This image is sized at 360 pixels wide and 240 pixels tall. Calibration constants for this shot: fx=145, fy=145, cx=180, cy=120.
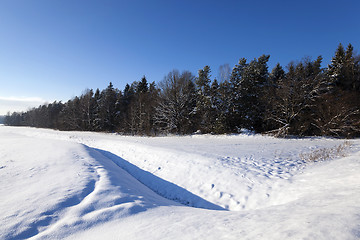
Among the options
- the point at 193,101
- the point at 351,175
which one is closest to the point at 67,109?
the point at 193,101

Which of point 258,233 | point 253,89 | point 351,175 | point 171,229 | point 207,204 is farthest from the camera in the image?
point 253,89

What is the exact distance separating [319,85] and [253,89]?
8058 mm

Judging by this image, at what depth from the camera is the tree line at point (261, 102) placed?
18.6 m

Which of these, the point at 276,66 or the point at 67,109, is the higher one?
the point at 276,66

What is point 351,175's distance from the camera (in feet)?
16.4

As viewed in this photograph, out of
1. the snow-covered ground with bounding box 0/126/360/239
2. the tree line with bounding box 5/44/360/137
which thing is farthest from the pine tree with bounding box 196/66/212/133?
the snow-covered ground with bounding box 0/126/360/239

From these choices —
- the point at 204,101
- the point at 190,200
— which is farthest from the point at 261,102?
the point at 190,200

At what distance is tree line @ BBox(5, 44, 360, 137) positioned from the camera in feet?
61.0

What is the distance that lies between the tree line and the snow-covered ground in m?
14.4

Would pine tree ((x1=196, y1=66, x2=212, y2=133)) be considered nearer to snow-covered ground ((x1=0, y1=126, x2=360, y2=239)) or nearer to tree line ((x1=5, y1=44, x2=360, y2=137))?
tree line ((x1=5, y1=44, x2=360, y2=137))

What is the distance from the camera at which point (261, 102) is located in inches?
930

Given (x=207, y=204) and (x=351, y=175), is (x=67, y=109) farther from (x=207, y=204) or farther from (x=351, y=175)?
(x=351, y=175)

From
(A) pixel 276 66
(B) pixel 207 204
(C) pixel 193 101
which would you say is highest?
(A) pixel 276 66

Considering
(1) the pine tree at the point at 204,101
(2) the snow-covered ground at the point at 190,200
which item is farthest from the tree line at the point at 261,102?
(2) the snow-covered ground at the point at 190,200
